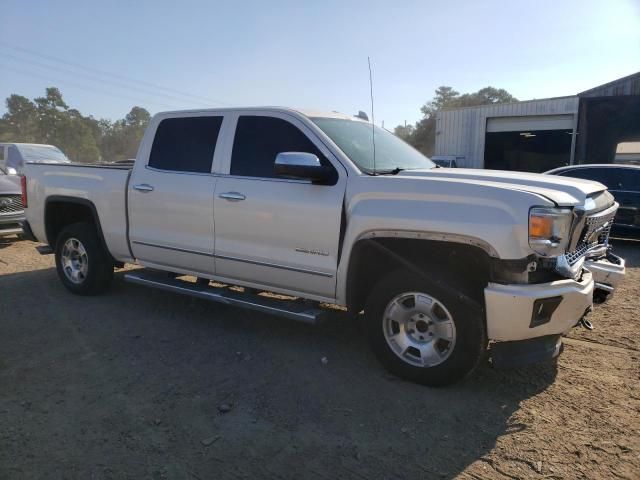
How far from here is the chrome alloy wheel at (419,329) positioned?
3.50m

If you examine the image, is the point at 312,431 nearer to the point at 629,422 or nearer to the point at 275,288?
the point at 275,288

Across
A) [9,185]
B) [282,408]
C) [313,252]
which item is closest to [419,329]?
[313,252]

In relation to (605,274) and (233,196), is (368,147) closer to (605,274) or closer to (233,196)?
(233,196)

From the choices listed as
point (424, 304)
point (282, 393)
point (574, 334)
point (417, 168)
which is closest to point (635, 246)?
point (574, 334)

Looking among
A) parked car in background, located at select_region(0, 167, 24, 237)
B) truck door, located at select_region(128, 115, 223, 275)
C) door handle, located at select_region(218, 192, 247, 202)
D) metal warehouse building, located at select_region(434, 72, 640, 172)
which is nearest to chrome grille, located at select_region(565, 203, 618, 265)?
door handle, located at select_region(218, 192, 247, 202)

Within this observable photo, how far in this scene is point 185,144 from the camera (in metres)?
4.92

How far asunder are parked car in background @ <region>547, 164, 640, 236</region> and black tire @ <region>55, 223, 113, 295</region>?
787 centimetres

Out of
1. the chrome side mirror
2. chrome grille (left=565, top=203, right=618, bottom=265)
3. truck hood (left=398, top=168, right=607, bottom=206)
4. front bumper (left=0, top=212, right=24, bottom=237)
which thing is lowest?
front bumper (left=0, top=212, right=24, bottom=237)

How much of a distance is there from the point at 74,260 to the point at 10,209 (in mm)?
4122

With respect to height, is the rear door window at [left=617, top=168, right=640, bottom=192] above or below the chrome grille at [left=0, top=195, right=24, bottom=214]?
above

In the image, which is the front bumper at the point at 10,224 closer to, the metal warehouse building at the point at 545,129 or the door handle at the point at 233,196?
the door handle at the point at 233,196

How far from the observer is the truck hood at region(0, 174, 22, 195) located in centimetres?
894

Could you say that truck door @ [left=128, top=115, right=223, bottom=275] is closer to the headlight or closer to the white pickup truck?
the white pickup truck

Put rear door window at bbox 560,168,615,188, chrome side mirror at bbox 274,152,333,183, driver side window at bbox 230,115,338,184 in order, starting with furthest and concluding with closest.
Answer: rear door window at bbox 560,168,615,188 < driver side window at bbox 230,115,338,184 < chrome side mirror at bbox 274,152,333,183
